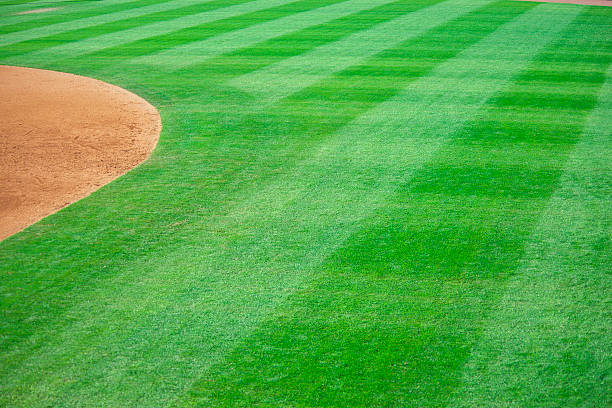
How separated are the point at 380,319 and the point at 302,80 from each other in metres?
6.65

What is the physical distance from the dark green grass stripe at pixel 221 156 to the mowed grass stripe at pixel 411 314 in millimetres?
1548

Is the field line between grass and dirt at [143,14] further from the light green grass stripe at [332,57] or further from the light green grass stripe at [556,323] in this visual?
the light green grass stripe at [556,323]

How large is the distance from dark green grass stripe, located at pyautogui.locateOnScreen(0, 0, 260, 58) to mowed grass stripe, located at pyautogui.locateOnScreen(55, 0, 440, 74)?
1046mm

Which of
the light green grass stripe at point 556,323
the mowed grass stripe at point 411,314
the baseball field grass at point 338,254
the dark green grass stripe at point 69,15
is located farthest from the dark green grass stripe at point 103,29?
the light green grass stripe at point 556,323

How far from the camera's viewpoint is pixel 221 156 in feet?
23.4

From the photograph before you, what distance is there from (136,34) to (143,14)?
3.05 meters

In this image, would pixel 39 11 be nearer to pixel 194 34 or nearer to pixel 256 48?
pixel 194 34

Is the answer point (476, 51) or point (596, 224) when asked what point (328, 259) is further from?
point (476, 51)

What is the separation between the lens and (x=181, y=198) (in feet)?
20.1

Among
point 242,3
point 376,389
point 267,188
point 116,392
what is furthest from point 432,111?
point 242,3

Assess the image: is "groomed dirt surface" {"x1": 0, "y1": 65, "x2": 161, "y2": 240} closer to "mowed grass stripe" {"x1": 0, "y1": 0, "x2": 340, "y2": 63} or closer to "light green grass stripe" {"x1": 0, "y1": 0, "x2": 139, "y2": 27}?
"mowed grass stripe" {"x1": 0, "y1": 0, "x2": 340, "y2": 63}

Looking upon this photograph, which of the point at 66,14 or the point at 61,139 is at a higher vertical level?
the point at 66,14

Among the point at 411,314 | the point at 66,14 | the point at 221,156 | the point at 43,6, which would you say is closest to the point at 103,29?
the point at 66,14

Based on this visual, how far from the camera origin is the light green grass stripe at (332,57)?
981 centimetres
